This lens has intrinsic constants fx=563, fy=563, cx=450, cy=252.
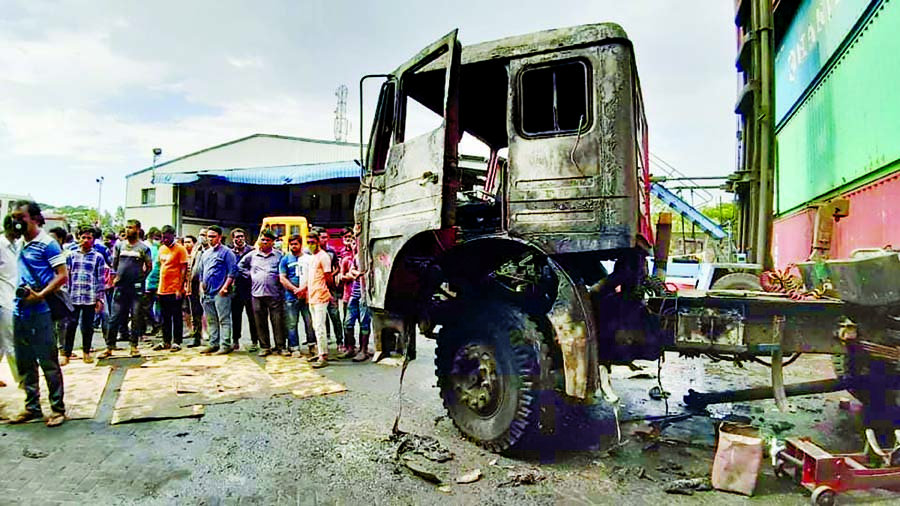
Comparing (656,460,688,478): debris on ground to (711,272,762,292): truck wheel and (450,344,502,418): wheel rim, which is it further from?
(711,272,762,292): truck wheel

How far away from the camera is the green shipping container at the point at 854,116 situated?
195 inches

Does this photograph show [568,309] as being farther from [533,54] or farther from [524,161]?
[533,54]

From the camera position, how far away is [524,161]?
3.77 meters

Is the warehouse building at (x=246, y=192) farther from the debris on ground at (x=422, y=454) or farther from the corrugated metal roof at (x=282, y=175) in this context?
the debris on ground at (x=422, y=454)

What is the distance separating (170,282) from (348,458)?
16.5 feet

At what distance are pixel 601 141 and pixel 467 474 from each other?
7.48ft

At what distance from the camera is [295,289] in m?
7.38

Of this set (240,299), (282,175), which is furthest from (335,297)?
(282,175)

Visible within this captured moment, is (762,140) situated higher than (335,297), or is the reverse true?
(762,140)

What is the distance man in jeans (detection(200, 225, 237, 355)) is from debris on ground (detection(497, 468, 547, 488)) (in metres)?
5.21

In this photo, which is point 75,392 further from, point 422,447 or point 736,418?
point 736,418

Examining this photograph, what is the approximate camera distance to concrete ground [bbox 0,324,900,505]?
326 centimetres

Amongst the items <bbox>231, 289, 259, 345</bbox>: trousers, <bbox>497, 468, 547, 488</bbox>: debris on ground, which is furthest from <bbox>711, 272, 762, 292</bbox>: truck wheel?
<bbox>231, 289, 259, 345</bbox>: trousers

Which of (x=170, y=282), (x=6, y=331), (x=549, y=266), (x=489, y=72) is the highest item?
(x=489, y=72)
